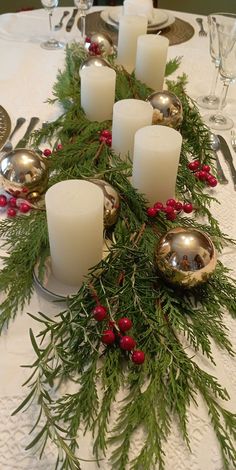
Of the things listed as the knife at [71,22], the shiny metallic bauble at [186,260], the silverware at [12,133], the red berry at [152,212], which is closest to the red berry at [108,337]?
the shiny metallic bauble at [186,260]

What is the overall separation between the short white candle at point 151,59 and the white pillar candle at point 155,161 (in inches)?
14.7

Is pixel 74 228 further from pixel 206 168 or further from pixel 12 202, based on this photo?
pixel 206 168

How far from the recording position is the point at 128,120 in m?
0.66

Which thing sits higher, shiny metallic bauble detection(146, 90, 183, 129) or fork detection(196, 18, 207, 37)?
shiny metallic bauble detection(146, 90, 183, 129)

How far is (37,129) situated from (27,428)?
0.62 metres

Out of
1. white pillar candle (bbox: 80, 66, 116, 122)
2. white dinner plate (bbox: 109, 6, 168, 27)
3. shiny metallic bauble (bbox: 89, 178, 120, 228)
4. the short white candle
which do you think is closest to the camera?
shiny metallic bauble (bbox: 89, 178, 120, 228)

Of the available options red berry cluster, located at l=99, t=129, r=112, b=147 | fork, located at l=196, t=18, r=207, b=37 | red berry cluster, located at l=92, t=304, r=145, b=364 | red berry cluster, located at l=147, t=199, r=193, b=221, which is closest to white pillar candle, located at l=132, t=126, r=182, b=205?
red berry cluster, located at l=147, t=199, r=193, b=221

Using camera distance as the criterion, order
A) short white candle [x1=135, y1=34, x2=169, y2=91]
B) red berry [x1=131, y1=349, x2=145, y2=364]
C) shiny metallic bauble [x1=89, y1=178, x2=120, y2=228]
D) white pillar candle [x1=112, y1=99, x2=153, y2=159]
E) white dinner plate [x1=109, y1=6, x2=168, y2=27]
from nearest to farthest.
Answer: red berry [x1=131, y1=349, x2=145, y2=364] → shiny metallic bauble [x1=89, y1=178, x2=120, y2=228] → white pillar candle [x1=112, y1=99, x2=153, y2=159] → short white candle [x1=135, y1=34, x2=169, y2=91] → white dinner plate [x1=109, y1=6, x2=168, y2=27]

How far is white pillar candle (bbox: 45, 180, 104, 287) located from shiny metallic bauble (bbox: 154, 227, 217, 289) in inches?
3.0

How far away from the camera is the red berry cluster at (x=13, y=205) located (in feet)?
1.98

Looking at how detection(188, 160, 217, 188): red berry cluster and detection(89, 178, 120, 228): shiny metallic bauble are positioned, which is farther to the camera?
detection(188, 160, 217, 188): red berry cluster

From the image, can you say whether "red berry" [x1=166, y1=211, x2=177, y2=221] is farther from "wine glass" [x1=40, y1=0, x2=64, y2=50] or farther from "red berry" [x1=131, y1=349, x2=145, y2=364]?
"wine glass" [x1=40, y1=0, x2=64, y2=50]

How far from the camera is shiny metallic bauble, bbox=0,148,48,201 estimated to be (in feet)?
2.06

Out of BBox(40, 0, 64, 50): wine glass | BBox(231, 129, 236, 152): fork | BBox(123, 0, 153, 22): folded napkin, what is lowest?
BBox(231, 129, 236, 152): fork
